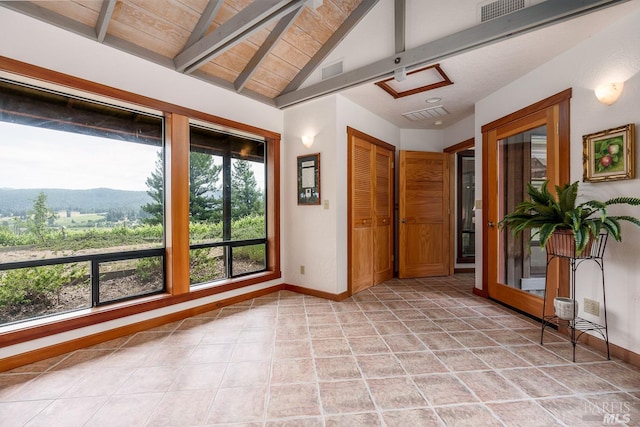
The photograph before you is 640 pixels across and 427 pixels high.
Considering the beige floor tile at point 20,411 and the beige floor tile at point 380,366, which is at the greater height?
the beige floor tile at point 20,411

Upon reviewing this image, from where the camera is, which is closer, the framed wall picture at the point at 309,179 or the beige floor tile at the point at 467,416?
the beige floor tile at the point at 467,416

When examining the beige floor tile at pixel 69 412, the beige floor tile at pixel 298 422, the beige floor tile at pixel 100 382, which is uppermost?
the beige floor tile at pixel 100 382

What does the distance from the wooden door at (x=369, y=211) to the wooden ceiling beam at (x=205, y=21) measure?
2.00 m

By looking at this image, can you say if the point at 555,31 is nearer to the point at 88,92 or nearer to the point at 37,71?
the point at 88,92

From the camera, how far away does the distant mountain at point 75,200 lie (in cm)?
222

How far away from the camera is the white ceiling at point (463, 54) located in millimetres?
2395

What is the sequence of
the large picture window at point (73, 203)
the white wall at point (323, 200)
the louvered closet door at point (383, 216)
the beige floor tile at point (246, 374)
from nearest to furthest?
the beige floor tile at point (246, 374)
the large picture window at point (73, 203)
the white wall at point (323, 200)
the louvered closet door at point (383, 216)

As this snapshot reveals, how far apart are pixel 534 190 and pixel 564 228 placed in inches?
15.0

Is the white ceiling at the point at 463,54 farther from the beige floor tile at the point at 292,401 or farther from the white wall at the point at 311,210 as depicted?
the beige floor tile at the point at 292,401

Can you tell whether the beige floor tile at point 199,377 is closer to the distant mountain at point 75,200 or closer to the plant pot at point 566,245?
the distant mountain at point 75,200

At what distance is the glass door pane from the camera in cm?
302

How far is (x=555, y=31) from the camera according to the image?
A: 2385mm

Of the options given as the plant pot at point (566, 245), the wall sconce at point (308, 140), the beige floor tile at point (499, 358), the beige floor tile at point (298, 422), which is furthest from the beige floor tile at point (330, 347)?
the wall sconce at point (308, 140)

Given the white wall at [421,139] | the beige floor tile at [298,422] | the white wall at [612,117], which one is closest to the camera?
the beige floor tile at [298,422]
